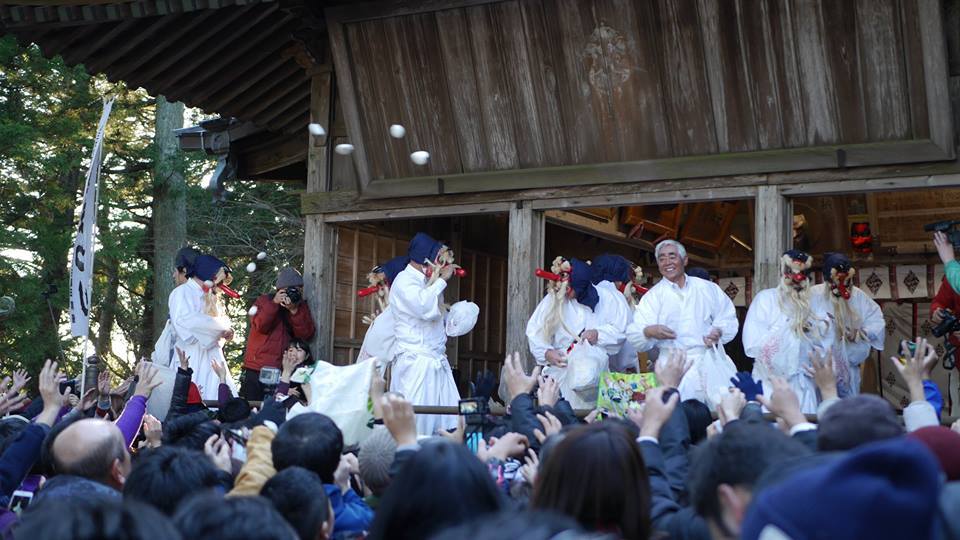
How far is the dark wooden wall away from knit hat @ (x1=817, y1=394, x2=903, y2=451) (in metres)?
5.45

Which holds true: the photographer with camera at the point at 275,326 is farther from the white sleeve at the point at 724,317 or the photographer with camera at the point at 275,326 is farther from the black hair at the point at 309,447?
the black hair at the point at 309,447

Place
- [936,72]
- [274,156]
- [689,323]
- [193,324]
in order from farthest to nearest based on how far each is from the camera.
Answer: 1. [274,156]
2. [193,324]
3. [689,323]
4. [936,72]

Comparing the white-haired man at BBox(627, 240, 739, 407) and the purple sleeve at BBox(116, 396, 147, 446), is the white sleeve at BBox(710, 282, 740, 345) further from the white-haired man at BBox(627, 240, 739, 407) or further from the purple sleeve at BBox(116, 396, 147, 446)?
the purple sleeve at BBox(116, 396, 147, 446)

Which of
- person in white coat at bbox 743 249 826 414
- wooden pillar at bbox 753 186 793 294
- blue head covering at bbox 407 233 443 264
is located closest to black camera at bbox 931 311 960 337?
person in white coat at bbox 743 249 826 414

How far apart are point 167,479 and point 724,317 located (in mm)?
5997

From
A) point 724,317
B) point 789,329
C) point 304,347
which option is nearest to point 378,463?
point 789,329

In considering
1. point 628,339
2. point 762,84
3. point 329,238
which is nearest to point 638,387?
point 628,339

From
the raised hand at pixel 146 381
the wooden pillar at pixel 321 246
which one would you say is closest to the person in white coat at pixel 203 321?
the wooden pillar at pixel 321 246

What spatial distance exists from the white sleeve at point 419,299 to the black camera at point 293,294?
4.17 feet

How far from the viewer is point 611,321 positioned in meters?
9.54

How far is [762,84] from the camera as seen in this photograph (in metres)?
8.42

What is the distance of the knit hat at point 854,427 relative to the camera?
9.59 feet

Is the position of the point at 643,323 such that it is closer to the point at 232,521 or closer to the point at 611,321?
the point at 611,321

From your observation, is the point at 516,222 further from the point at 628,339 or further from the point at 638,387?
the point at 638,387
